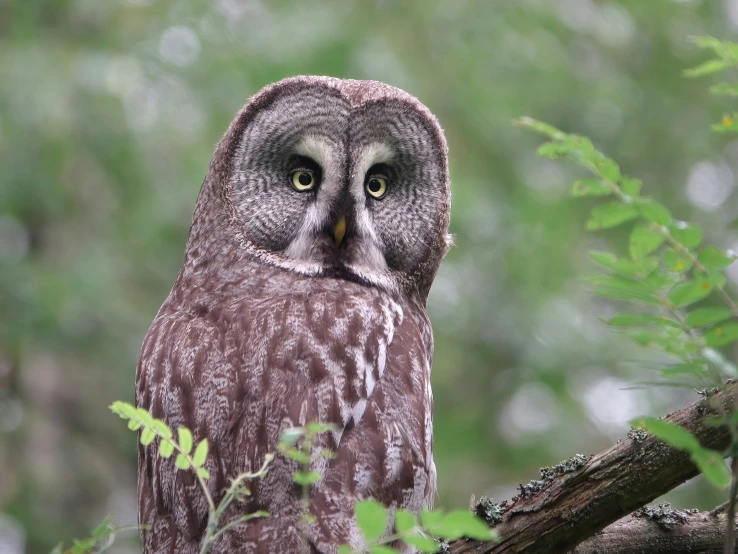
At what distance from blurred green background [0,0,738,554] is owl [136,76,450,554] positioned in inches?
142

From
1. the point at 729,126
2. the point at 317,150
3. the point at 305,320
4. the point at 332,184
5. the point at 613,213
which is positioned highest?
the point at 317,150

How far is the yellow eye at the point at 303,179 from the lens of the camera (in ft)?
13.1

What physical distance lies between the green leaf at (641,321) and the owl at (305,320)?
108 centimetres

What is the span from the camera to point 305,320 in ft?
11.0

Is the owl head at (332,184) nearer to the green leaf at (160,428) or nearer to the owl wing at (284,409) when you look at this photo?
the owl wing at (284,409)

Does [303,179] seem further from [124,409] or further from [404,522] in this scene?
[404,522]

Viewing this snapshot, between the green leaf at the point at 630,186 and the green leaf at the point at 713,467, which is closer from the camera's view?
the green leaf at the point at 713,467

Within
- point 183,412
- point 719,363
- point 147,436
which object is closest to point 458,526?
point 719,363

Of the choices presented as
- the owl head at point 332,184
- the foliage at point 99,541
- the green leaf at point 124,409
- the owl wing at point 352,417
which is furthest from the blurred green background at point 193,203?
the green leaf at point 124,409

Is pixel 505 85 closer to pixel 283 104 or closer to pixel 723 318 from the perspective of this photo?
pixel 283 104

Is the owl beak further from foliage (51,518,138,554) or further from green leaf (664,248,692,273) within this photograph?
green leaf (664,248,692,273)

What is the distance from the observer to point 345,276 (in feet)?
12.7

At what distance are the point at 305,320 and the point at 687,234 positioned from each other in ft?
5.54

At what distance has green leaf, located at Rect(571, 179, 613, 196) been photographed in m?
2.10
